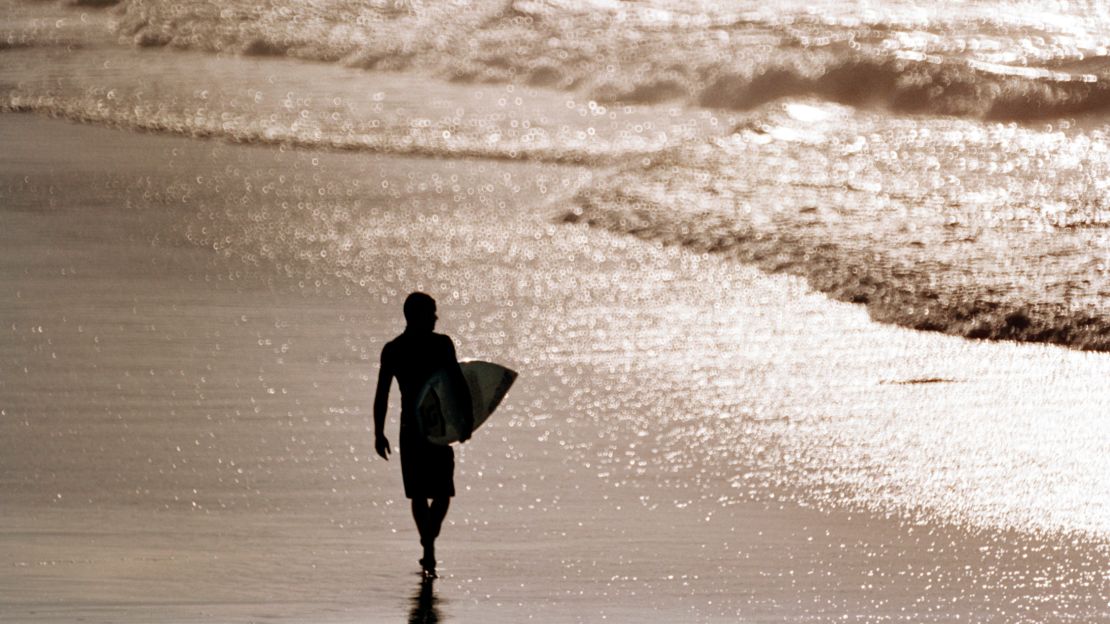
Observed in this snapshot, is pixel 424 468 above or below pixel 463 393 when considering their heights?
below

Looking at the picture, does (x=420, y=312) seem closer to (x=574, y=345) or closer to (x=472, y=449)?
(x=472, y=449)

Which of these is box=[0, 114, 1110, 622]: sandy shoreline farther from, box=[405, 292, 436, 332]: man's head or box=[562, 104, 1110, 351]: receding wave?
box=[405, 292, 436, 332]: man's head

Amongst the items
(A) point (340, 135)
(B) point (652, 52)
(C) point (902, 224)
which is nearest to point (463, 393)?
(C) point (902, 224)

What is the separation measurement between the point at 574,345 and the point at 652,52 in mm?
16267

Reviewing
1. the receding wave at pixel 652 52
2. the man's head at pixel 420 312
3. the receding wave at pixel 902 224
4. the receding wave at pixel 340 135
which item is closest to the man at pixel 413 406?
the man's head at pixel 420 312

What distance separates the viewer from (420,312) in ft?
19.4

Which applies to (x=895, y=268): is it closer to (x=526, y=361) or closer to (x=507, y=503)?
(x=526, y=361)

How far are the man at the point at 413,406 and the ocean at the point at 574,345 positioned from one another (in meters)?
0.24

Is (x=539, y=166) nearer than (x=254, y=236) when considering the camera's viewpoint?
Answer: No

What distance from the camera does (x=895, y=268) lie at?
1176 cm

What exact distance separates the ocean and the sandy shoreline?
2 cm

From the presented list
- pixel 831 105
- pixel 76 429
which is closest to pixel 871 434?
pixel 76 429

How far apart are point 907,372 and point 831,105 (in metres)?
13.3

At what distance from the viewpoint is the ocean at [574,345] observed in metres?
5.84
